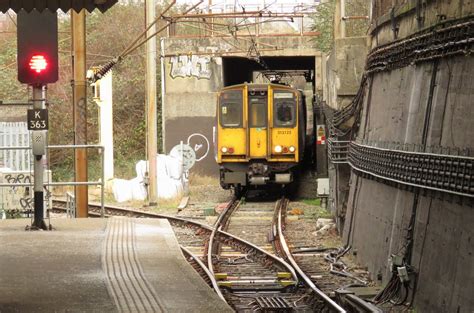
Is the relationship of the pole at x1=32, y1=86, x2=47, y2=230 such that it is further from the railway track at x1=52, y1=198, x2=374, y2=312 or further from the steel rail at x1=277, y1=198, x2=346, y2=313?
the steel rail at x1=277, y1=198, x2=346, y2=313

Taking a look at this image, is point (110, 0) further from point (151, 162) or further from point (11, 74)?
point (11, 74)

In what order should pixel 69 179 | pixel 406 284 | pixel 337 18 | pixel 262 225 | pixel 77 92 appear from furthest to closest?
pixel 69 179 → pixel 337 18 → pixel 262 225 → pixel 77 92 → pixel 406 284

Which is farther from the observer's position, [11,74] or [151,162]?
[11,74]

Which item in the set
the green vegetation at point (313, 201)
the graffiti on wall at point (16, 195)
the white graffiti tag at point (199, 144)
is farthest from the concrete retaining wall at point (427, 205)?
the white graffiti tag at point (199, 144)

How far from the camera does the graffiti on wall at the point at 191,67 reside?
116ft

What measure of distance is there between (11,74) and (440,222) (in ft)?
118

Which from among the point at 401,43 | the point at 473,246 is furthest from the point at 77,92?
the point at 473,246

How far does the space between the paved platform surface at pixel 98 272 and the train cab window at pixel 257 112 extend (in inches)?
567

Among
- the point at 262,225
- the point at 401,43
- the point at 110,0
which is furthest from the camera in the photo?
the point at 262,225

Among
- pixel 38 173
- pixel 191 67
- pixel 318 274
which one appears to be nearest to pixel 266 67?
pixel 191 67

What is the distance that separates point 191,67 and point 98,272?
26083 mm

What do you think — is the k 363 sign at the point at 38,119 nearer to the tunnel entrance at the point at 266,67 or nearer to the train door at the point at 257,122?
the train door at the point at 257,122

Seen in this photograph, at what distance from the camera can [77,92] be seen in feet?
50.7

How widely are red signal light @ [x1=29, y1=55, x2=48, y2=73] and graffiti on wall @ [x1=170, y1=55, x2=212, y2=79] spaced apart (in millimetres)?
22556
